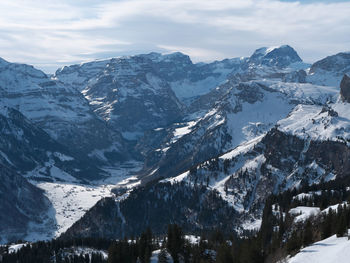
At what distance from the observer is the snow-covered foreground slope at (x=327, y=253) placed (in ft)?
310

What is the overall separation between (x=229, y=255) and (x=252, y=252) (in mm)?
14306

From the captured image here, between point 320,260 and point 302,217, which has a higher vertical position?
point 320,260

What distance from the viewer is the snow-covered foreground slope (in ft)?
310

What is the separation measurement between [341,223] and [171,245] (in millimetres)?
68427

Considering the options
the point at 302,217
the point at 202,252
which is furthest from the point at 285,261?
the point at 302,217

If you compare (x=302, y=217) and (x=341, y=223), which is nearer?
(x=341, y=223)

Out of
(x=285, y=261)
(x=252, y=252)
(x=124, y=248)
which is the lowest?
(x=124, y=248)

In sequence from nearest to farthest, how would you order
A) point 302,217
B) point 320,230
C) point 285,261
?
point 285,261, point 320,230, point 302,217

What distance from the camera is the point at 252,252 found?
470 ft

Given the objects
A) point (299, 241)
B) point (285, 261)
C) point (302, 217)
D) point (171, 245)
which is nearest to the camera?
point (285, 261)

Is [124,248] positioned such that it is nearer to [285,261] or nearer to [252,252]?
[252,252]

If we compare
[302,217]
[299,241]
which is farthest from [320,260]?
[302,217]

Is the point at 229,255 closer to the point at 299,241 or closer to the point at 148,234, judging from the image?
the point at 299,241

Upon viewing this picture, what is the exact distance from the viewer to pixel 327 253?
102 meters
